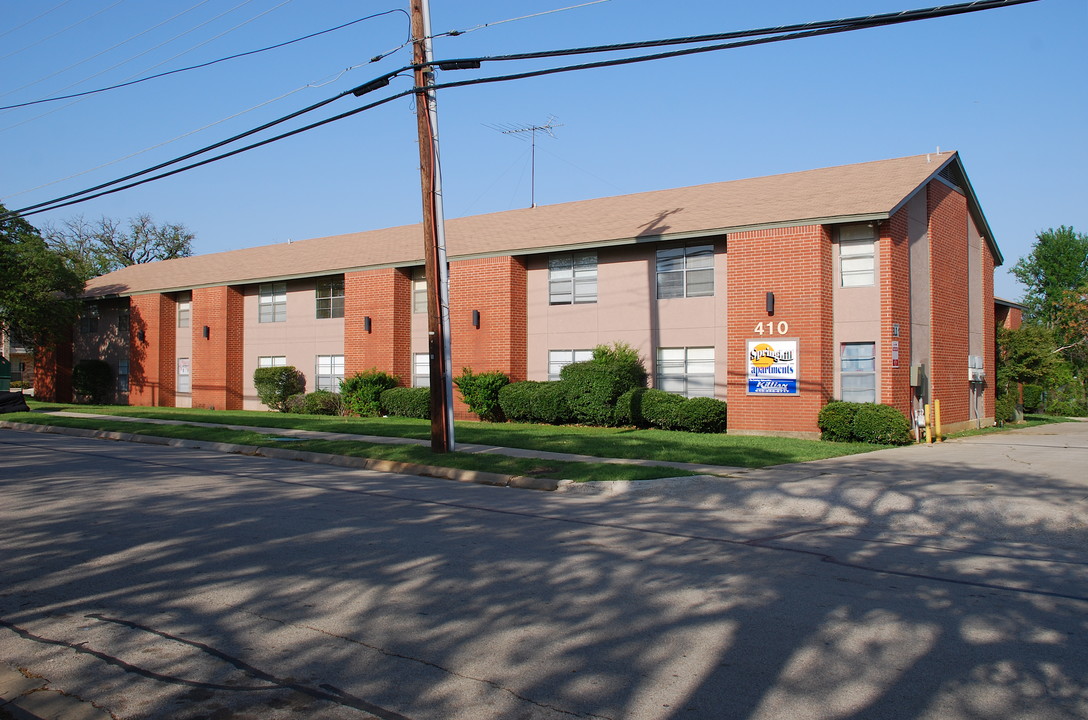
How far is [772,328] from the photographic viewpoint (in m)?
21.8

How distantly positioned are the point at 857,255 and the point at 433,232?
11.0 m

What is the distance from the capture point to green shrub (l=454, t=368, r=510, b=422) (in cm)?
2652

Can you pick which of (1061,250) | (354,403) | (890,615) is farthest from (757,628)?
(1061,250)

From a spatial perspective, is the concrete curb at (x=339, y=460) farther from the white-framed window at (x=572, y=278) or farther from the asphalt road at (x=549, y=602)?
the white-framed window at (x=572, y=278)

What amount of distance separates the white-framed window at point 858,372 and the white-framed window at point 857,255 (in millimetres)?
1593

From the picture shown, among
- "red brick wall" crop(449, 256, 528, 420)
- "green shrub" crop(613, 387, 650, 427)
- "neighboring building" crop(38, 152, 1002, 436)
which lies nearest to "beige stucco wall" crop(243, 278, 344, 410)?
→ "neighboring building" crop(38, 152, 1002, 436)

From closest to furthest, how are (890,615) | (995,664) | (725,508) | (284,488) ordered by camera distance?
(995,664), (890,615), (725,508), (284,488)

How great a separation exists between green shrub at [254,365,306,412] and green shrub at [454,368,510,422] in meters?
9.00

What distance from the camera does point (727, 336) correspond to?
23016 mm

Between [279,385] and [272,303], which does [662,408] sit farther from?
[272,303]

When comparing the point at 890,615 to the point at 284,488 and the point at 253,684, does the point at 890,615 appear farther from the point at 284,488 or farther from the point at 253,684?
the point at 284,488

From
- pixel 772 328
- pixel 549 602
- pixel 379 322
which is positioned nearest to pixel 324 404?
pixel 379 322

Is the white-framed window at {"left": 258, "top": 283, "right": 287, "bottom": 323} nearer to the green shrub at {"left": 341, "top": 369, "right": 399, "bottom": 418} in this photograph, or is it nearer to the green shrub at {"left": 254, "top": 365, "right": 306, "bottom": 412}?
the green shrub at {"left": 254, "top": 365, "right": 306, "bottom": 412}

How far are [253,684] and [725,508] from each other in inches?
315
